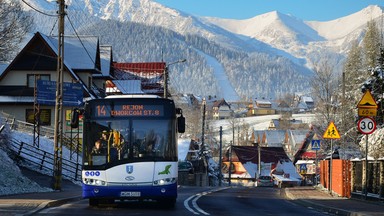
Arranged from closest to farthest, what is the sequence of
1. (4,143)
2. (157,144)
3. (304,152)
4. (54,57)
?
(157,144) < (4,143) < (54,57) < (304,152)

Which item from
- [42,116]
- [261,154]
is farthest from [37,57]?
[261,154]

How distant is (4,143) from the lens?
3781cm

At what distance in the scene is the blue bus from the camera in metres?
19.8

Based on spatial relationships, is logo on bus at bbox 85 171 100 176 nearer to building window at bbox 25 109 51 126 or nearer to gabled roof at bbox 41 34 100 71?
building window at bbox 25 109 51 126

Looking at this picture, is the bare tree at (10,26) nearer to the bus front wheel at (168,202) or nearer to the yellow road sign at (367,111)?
the bus front wheel at (168,202)

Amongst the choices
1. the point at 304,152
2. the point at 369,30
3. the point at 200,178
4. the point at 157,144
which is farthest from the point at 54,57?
the point at 304,152

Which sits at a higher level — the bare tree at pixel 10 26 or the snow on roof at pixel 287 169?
the bare tree at pixel 10 26

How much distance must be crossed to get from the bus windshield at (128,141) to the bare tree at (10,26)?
18.3m

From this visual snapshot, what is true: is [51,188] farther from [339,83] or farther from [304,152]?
[304,152]

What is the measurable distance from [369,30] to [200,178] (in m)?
21.8

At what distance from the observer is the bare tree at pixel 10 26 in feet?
121

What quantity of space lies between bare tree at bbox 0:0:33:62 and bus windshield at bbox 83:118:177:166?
1828 cm

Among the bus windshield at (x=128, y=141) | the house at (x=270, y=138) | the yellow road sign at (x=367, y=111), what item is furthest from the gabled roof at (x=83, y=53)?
the house at (x=270, y=138)

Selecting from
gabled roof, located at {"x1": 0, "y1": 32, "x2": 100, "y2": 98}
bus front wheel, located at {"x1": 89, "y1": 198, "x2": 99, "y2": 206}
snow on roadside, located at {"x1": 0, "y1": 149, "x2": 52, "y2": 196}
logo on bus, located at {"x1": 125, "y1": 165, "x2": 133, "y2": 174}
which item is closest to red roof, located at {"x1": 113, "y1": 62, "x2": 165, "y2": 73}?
gabled roof, located at {"x1": 0, "y1": 32, "x2": 100, "y2": 98}
